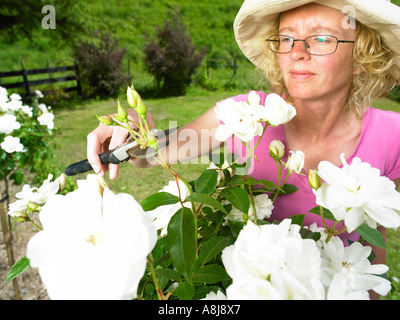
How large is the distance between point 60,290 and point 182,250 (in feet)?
0.42

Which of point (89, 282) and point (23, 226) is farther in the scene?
point (23, 226)

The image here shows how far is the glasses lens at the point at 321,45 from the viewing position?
95cm

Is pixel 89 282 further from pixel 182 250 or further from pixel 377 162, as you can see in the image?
pixel 377 162

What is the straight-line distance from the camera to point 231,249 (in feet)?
1.23

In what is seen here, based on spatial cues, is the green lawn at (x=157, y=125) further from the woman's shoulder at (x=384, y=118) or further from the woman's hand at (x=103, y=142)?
the woman's shoulder at (x=384, y=118)

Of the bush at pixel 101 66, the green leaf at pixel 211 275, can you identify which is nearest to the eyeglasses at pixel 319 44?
the green leaf at pixel 211 275

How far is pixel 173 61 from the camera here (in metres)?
8.05

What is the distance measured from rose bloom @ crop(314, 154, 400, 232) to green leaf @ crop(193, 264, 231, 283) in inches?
5.8

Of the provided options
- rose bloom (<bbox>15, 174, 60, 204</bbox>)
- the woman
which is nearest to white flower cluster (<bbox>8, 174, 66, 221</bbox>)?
Result: rose bloom (<bbox>15, 174, 60, 204</bbox>)

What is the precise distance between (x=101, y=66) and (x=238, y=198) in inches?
321

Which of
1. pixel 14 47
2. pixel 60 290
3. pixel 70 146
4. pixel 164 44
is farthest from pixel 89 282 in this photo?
pixel 14 47

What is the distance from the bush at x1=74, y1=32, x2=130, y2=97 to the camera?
8055 mm

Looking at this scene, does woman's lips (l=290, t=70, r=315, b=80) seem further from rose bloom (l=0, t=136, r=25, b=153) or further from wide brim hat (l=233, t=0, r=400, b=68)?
rose bloom (l=0, t=136, r=25, b=153)

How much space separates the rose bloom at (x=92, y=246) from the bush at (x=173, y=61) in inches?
310
